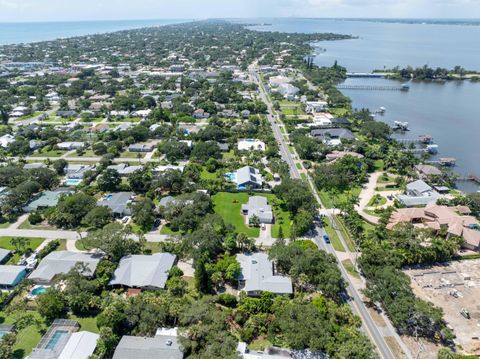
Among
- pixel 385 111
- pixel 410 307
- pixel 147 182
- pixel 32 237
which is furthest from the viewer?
pixel 385 111

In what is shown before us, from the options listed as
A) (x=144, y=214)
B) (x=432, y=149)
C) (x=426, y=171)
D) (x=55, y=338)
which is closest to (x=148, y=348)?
(x=55, y=338)

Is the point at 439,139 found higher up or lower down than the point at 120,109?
lower down

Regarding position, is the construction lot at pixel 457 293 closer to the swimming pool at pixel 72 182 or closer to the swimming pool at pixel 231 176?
the swimming pool at pixel 231 176

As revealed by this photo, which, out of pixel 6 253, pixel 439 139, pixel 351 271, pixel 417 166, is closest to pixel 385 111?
pixel 439 139

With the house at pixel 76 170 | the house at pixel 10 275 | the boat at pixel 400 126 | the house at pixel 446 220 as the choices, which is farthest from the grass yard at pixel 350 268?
the boat at pixel 400 126

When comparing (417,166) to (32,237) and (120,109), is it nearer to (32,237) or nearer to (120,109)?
(32,237)

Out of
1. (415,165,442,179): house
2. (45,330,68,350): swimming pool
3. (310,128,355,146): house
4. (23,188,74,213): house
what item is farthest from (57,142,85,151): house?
(415,165,442,179): house
